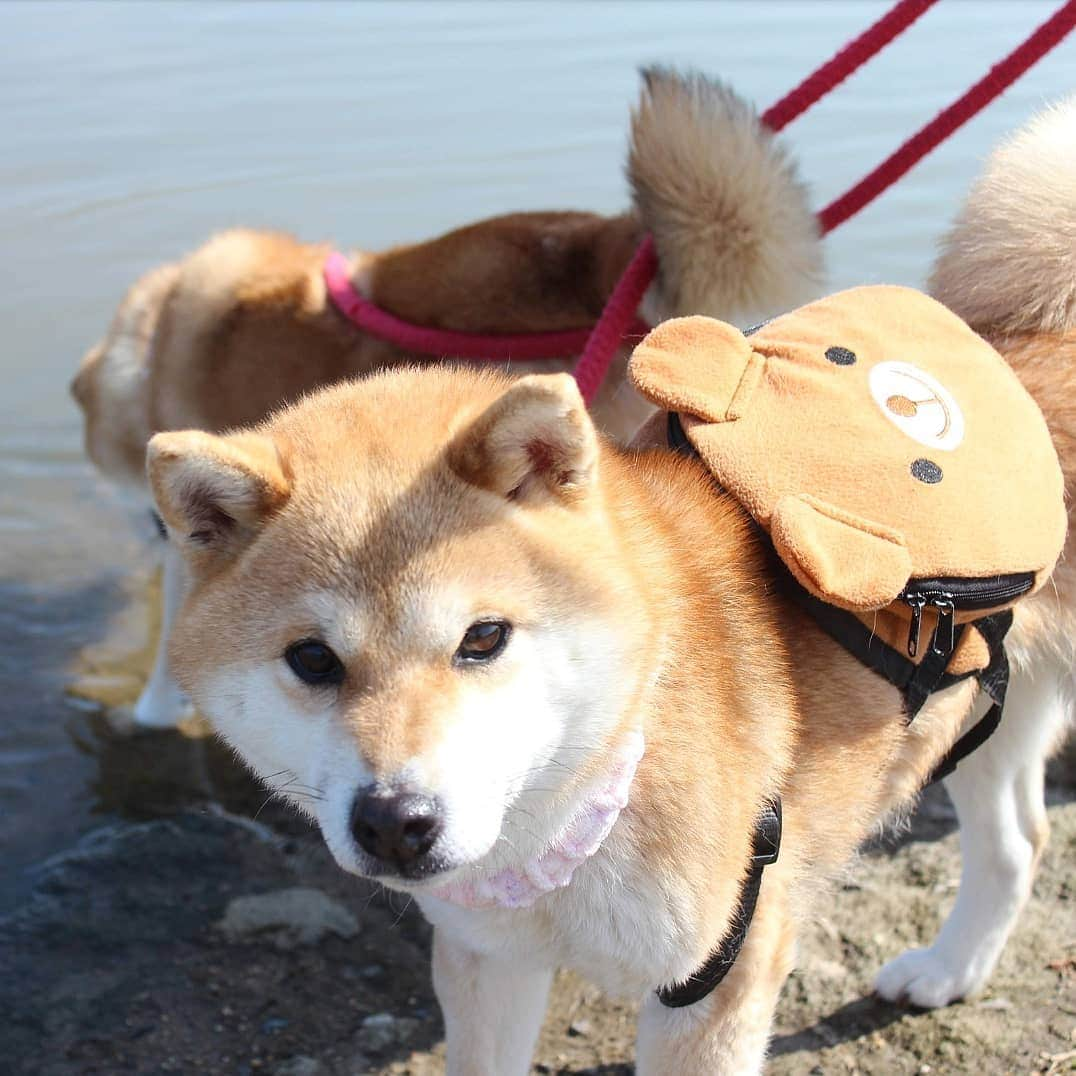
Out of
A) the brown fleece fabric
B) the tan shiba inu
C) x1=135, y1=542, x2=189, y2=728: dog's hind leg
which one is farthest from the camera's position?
x1=135, y1=542, x2=189, y2=728: dog's hind leg

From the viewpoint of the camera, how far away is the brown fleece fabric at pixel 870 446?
2.06 meters

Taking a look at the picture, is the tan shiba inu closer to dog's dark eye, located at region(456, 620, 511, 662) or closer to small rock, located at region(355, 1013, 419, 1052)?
dog's dark eye, located at region(456, 620, 511, 662)

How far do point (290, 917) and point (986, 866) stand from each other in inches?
67.0

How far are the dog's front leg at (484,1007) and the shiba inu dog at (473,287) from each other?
1633mm

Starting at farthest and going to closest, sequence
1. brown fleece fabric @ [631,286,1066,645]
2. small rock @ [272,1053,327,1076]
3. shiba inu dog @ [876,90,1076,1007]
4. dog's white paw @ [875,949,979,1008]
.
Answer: dog's white paw @ [875,949,979,1008] < small rock @ [272,1053,327,1076] < shiba inu dog @ [876,90,1076,1007] < brown fleece fabric @ [631,286,1066,645]

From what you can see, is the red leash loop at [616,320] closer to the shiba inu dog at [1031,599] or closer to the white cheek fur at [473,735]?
the shiba inu dog at [1031,599]

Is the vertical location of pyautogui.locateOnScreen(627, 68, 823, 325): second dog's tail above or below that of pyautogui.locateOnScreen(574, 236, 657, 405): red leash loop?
above

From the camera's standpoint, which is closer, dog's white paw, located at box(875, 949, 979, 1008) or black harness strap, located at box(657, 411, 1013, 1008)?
black harness strap, located at box(657, 411, 1013, 1008)

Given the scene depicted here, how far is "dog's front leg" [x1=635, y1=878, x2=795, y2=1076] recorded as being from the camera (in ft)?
7.10

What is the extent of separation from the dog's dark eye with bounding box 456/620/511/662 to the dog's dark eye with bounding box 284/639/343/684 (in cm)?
18

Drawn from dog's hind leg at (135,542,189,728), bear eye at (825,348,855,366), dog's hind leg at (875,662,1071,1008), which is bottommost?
dog's hind leg at (135,542,189,728)

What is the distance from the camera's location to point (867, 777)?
2.33 meters

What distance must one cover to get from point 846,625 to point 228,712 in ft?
3.45

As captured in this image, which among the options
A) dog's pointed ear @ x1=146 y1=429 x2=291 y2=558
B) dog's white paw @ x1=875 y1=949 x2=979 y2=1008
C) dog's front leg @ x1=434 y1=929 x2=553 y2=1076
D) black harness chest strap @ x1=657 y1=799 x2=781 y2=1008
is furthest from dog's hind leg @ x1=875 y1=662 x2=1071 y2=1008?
dog's pointed ear @ x1=146 y1=429 x2=291 y2=558
